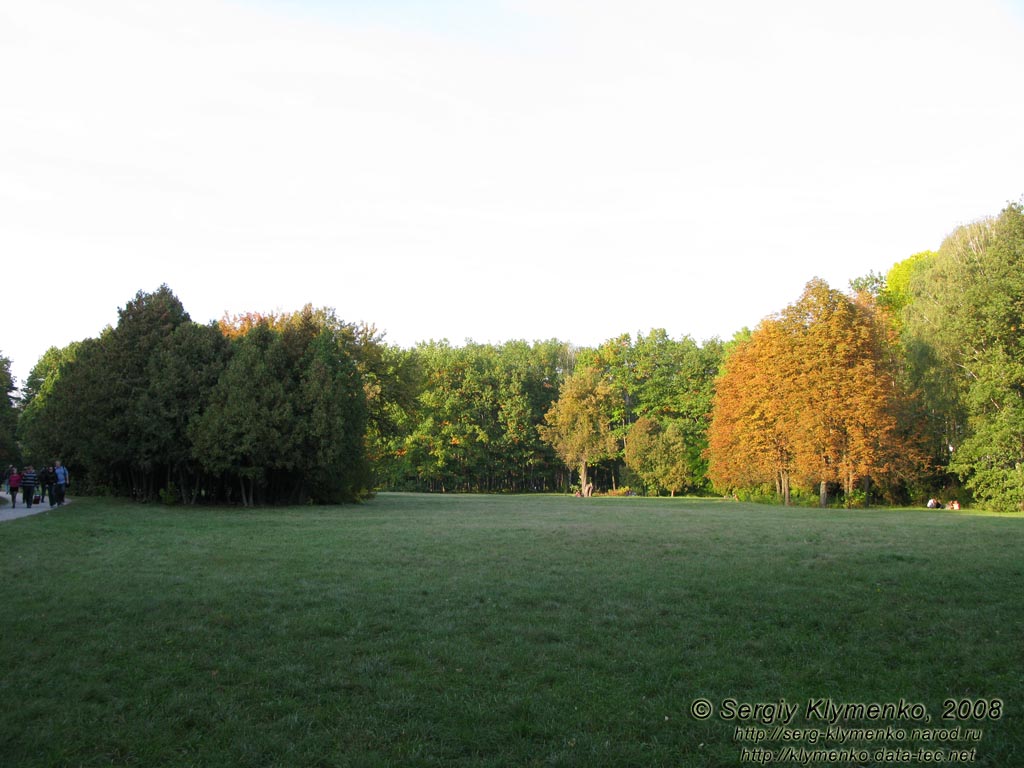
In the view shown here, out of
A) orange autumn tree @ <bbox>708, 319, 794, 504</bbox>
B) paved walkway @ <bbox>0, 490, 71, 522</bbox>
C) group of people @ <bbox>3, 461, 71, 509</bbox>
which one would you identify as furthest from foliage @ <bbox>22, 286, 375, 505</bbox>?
orange autumn tree @ <bbox>708, 319, 794, 504</bbox>

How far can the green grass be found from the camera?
18.4 ft

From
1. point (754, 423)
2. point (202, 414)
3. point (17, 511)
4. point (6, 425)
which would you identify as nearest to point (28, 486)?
point (17, 511)

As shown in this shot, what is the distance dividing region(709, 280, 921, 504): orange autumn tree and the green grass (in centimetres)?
2412

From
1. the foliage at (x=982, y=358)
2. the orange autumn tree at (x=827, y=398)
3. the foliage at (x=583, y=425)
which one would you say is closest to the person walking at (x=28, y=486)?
the orange autumn tree at (x=827, y=398)

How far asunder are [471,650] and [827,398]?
35648 millimetres

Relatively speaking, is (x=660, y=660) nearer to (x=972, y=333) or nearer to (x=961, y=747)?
(x=961, y=747)

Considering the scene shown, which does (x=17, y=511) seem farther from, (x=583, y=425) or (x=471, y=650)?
(x=583, y=425)

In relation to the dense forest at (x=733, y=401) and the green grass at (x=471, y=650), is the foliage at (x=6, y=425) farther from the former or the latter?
the green grass at (x=471, y=650)

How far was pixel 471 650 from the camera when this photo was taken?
25.9 ft

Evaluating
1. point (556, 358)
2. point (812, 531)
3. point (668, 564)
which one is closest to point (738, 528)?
point (812, 531)

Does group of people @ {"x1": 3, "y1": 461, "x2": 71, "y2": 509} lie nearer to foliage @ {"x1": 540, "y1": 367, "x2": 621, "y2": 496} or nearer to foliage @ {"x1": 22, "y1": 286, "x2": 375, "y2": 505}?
foliage @ {"x1": 22, "y1": 286, "x2": 375, "y2": 505}

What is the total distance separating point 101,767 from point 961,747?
6.39 metres

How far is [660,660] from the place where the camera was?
7.48 m

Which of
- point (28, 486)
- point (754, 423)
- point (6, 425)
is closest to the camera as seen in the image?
point (28, 486)
